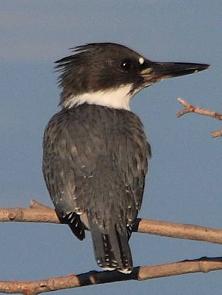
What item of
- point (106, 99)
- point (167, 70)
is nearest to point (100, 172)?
point (106, 99)

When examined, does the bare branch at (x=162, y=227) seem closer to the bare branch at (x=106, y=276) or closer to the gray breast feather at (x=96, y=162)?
the bare branch at (x=106, y=276)

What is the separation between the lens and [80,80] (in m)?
7.26

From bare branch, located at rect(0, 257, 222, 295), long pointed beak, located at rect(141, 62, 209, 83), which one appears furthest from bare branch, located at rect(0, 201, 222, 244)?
long pointed beak, located at rect(141, 62, 209, 83)

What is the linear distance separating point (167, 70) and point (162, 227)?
2759 mm

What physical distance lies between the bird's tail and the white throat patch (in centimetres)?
149

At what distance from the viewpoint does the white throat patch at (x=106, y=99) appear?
23.3ft

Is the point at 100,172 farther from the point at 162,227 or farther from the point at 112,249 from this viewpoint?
the point at 162,227

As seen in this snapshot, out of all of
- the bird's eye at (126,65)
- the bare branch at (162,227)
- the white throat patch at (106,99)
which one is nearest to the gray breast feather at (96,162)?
the white throat patch at (106,99)

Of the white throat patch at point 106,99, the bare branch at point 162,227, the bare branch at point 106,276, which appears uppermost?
the white throat patch at point 106,99

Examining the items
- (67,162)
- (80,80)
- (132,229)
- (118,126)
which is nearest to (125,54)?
(80,80)

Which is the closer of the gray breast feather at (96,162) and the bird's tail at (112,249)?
the bird's tail at (112,249)

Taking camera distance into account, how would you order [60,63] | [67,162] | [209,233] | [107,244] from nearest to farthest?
1. [209,233]
2. [107,244]
3. [67,162]
4. [60,63]

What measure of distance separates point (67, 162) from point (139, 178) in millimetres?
550

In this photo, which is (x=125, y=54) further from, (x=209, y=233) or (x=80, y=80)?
(x=209, y=233)
